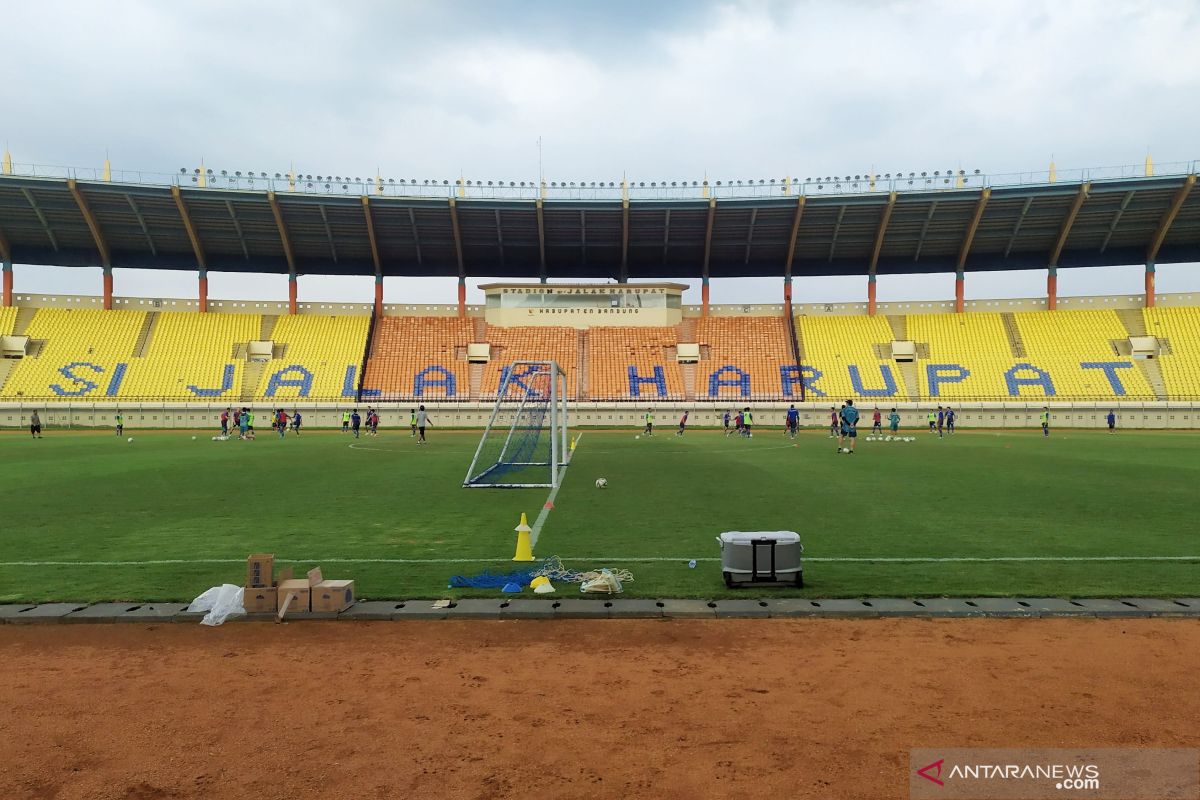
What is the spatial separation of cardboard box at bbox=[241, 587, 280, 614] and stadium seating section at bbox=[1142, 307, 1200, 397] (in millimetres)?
57833

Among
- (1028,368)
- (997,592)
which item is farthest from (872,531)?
(1028,368)

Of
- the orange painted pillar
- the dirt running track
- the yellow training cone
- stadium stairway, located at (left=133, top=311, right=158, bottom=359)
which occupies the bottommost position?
the dirt running track

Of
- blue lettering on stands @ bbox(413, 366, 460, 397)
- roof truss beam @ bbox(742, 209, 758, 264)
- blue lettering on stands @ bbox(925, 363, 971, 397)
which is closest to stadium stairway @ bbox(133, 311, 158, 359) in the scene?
blue lettering on stands @ bbox(413, 366, 460, 397)

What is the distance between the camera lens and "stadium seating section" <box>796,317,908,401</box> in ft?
170

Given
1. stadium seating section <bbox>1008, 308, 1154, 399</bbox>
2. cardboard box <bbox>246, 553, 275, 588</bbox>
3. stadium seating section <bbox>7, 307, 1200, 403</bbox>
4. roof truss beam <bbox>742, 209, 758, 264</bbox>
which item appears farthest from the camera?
roof truss beam <bbox>742, 209, 758, 264</bbox>

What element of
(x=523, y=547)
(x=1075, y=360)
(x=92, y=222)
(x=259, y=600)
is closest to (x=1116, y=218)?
(x=1075, y=360)

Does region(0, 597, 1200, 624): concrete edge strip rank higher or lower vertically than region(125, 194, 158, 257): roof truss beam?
lower

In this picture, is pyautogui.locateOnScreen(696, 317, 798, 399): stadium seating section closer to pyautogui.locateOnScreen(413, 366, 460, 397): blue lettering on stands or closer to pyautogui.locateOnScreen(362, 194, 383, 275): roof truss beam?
pyautogui.locateOnScreen(413, 366, 460, 397): blue lettering on stands

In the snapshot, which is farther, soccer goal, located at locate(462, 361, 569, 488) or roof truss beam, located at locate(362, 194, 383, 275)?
roof truss beam, located at locate(362, 194, 383, 275)

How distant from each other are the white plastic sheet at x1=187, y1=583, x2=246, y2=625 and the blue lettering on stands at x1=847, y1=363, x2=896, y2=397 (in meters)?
49.3

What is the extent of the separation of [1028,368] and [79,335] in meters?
→ 69.1

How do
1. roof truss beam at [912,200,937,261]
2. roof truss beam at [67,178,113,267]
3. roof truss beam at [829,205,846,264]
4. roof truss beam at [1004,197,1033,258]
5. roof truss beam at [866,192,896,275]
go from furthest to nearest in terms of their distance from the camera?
1. roof truss beam at [829,205,846,264]
2. roof truss beam at [912,200,937,261]
3. roof truss beam at [866,192,896,275]
4. roof truss beam at [1004,197,1033,258]
5. roof truss beam at [67,178,113,267]

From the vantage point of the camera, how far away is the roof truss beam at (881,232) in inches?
2045

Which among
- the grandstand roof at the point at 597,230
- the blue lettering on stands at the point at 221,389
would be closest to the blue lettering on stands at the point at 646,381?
the grandstand roof at the point at 597,230
